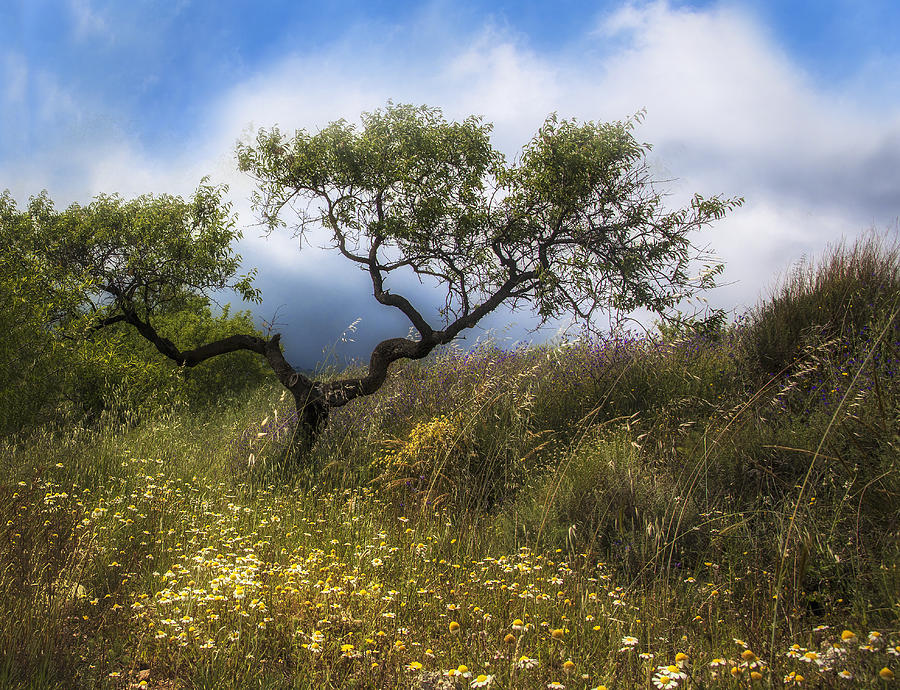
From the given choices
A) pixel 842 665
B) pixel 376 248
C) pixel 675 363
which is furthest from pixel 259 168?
pixel 842 665

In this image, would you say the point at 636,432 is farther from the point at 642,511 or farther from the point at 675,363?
the point at 642,511

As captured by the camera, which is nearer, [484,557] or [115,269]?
[484,557]

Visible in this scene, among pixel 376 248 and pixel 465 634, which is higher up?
pixel 376 248

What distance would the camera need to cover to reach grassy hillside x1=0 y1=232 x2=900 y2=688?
104 inches

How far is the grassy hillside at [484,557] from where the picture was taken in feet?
8.68

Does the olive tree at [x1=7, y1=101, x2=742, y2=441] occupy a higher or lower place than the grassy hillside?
higher

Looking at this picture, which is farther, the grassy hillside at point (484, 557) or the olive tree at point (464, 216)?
the olive tree at point (464, 216)

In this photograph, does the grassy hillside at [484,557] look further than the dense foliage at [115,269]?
No

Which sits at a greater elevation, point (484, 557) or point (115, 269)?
point (115, 269)

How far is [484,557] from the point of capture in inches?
168

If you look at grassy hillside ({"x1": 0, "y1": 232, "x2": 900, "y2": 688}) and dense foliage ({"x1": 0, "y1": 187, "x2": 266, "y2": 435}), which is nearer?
grassy hillside ({"x1": 0, "y1": 232, "x2": 900, "y2": 688})

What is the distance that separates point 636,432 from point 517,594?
12.9ft

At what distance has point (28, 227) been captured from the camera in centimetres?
1228

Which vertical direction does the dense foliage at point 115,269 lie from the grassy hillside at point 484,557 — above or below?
above
